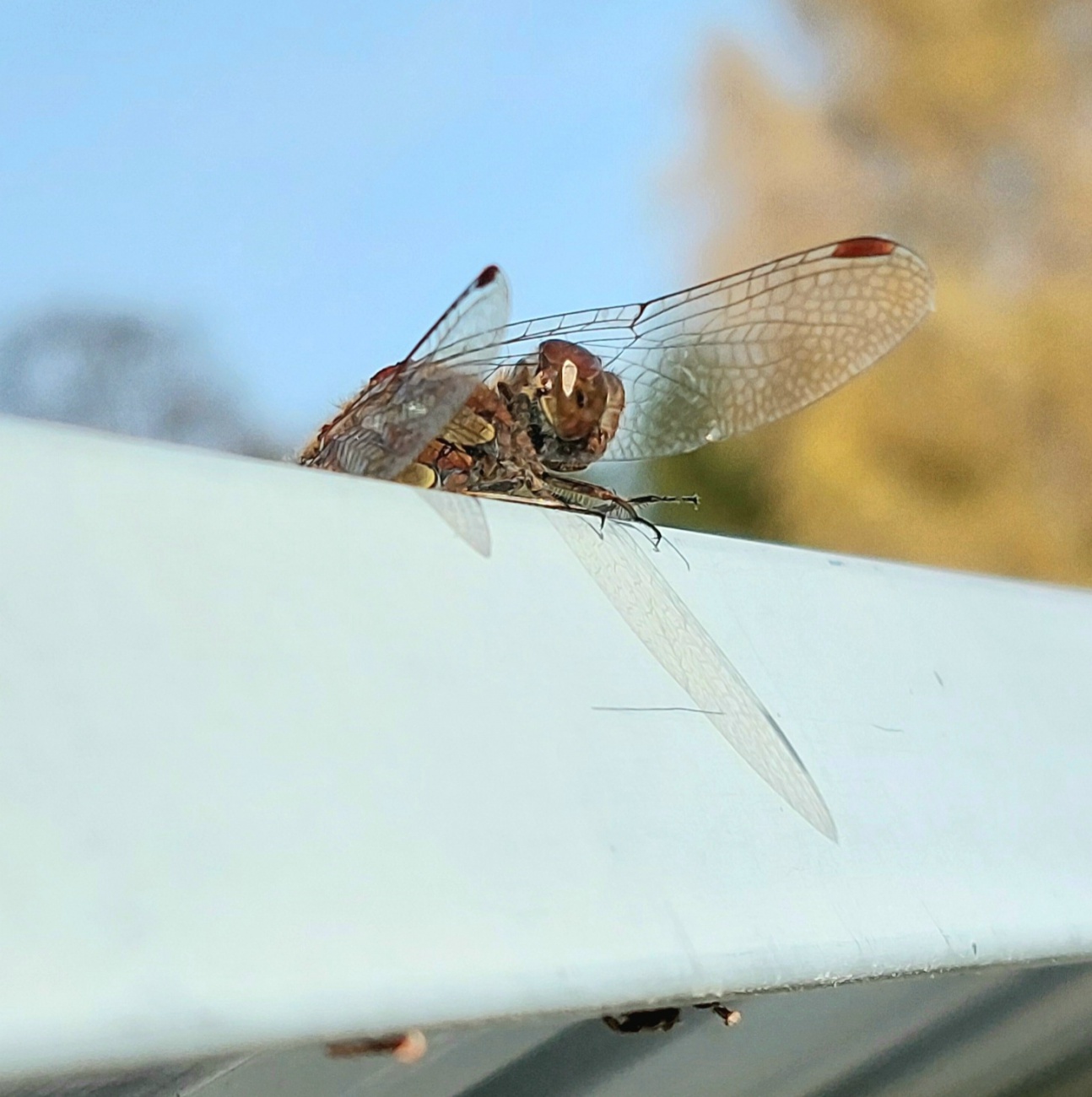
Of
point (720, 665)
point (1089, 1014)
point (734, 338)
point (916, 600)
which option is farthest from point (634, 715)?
point (734, 338)

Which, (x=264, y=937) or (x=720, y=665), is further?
(x=720, y=665)

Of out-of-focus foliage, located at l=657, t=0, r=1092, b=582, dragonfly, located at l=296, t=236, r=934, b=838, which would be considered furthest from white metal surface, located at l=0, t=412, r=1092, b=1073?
out-of-focus foliage, located at l=657, t=0, r=1092, b=582

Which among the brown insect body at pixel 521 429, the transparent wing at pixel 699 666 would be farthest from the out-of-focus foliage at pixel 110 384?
the transparent wing at pixel 699 666

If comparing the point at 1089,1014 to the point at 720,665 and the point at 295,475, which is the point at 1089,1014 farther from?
the point at 295,475

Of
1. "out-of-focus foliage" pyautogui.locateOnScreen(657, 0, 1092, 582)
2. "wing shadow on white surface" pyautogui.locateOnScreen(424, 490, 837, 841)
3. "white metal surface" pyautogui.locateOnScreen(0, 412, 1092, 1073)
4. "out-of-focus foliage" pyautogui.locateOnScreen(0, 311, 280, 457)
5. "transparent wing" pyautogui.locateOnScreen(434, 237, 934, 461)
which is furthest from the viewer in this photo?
"out-of-focus foliage" pyautogui.locateOnScreen(657, 0, 1092, 582)

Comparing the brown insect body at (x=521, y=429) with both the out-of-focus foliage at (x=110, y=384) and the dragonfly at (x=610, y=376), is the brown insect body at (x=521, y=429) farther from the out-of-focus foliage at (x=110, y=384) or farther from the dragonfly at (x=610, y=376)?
the out-of-focus foliage at (x=110, y=384)

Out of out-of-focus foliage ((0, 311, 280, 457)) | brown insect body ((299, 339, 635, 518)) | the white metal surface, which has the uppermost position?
out-of-focus foliage ((0, 311, 280, 457))

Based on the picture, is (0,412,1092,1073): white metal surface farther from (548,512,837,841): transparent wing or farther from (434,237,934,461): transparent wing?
(434,237,934,461): transparent wing
